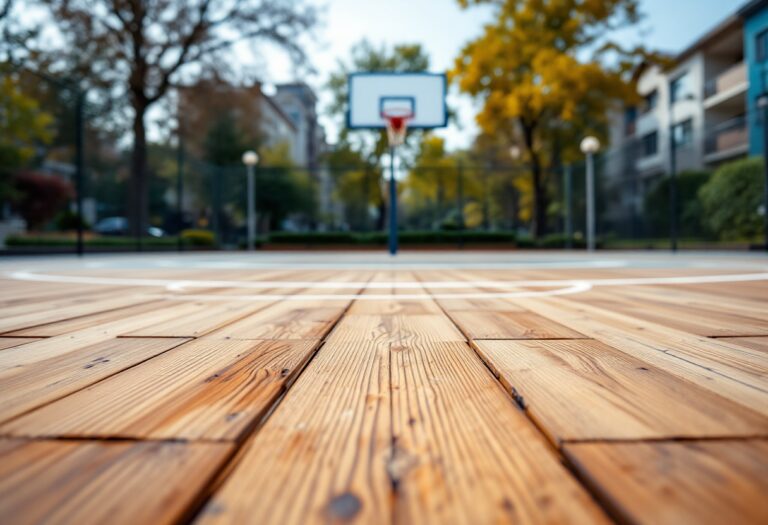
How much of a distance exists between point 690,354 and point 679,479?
59 centimetres

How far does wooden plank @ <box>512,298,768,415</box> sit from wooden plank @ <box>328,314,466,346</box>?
1.15 feet

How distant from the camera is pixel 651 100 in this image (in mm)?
19547

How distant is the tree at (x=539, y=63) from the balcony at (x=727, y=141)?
3846 mm

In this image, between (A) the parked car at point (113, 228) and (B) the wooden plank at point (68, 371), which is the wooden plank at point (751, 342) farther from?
(A) the parked car at point (113, 228)

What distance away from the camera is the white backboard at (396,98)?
7488mm

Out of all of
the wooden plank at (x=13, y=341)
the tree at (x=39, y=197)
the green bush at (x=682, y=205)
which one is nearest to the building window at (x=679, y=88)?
the green bush at (x=682, y=205)

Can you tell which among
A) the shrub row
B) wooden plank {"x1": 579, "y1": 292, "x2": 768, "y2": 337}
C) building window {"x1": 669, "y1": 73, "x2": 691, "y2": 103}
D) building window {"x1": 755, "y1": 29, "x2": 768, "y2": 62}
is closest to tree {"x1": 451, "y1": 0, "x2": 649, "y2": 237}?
the shrub row

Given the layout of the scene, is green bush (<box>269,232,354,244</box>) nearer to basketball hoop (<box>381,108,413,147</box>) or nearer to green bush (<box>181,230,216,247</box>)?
green bush (<box>181,230,216,247</box>)

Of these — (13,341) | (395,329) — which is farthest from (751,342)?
(13,341)

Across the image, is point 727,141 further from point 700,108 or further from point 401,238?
point 401,238

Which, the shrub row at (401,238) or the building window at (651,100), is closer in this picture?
the shrub row at (401,238)

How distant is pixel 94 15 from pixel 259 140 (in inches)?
452

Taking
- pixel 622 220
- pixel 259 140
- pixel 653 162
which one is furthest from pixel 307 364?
pixel 259 140

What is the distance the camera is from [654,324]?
126 cm
